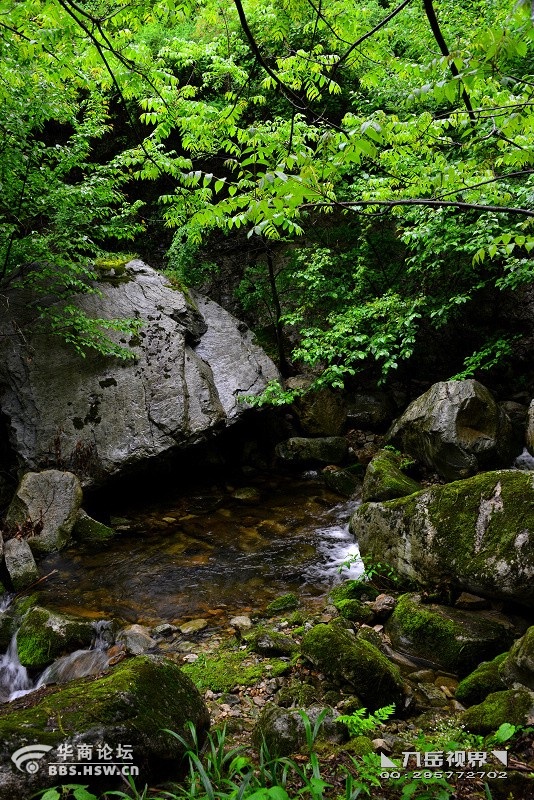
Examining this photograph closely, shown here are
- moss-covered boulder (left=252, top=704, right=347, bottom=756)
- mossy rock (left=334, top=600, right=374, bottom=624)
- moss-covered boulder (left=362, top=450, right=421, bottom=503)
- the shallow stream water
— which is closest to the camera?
moss-covered boulder (left=252, top=704, right=347, bottom=756)

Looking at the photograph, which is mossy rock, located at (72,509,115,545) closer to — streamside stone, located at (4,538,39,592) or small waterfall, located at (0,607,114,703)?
streamside stone, located at (4,538,39,592)

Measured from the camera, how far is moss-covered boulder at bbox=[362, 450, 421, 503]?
7.57 m

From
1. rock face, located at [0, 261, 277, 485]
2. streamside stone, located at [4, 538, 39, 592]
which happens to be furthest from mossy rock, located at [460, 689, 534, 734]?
rock face, located at [0, 261, 277, 485]

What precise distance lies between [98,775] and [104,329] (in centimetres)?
934

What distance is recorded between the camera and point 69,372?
10.1 metres

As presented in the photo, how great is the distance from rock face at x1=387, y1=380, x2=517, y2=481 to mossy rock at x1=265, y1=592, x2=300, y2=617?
407 cm

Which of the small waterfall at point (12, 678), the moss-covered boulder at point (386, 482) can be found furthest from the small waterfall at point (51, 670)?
the moss-covered boulder at point (386, 482)

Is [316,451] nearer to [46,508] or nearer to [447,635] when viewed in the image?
[46,508]

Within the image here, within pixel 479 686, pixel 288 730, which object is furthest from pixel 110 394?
pixel 479 686

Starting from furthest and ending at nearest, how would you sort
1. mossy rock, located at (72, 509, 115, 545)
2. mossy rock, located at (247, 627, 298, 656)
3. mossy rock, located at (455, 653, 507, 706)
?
mossy rock, located at (72, 509, 115, 545)
mossy rock, located at (247, 627, 298, 656)
mossy rock, located at (455, 653, 507, 706)

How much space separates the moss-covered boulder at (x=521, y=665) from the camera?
3.62 m

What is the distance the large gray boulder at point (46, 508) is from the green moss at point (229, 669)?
460 centimetres

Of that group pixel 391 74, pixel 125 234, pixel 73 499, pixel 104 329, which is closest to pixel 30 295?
pixel 104 329

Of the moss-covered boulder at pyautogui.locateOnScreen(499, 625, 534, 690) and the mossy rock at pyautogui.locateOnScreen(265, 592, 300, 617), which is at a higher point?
the moss-covered boulder at pyautogui.locateOnScreen(499, 625, 534, 690)
